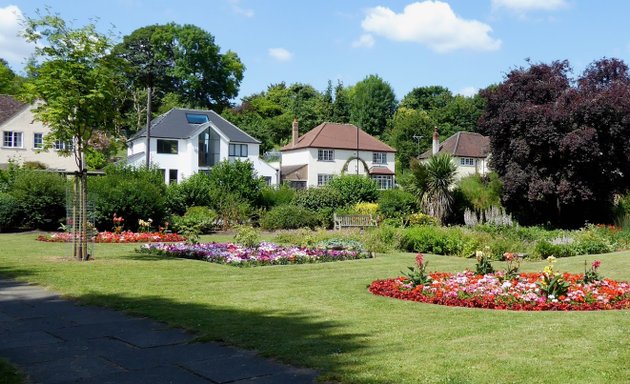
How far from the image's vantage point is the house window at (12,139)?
160ft

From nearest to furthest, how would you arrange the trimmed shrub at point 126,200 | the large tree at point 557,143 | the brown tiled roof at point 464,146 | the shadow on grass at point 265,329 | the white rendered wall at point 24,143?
the shadow on grass at point 265,329 → the trimmed shrub at point 126,200 → the large tree at point 557,143 → the white rendered wall at point 24,143 → the brown tiled roof at point 464,146

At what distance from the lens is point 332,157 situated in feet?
210

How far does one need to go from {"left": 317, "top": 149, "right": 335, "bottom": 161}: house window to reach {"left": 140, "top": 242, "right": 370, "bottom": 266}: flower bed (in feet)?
143

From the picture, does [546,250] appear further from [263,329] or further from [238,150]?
[238,150]

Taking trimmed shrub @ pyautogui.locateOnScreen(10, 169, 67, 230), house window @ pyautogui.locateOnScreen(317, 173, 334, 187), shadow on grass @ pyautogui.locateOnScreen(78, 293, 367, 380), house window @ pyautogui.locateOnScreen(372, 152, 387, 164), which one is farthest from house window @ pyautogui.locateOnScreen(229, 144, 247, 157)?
shadow on grass @ pyautogui.locateOnScreen(78, 293, 367, 380)

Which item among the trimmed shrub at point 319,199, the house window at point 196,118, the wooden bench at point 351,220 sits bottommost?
the wooden bench at point 351,220

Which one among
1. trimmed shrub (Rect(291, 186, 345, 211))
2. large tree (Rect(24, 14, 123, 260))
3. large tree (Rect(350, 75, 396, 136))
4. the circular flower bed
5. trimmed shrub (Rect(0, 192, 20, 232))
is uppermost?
large tree (Rect(350, 75, 396, 136))

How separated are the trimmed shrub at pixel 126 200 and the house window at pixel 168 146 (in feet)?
82.7

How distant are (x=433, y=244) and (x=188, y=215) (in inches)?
566

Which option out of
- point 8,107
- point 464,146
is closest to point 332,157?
point 464,146

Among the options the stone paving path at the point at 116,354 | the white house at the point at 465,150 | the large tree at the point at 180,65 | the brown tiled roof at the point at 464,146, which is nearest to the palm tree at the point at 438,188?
the stone paving path at the point at 116,354

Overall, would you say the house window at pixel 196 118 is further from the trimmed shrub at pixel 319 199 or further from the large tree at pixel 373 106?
the large tree at pixel 373 106

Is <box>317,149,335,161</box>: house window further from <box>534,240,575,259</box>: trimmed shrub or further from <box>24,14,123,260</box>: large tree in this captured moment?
<box>24,14,123,260</box>: large tree

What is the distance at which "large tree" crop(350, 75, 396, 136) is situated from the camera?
91.8m
